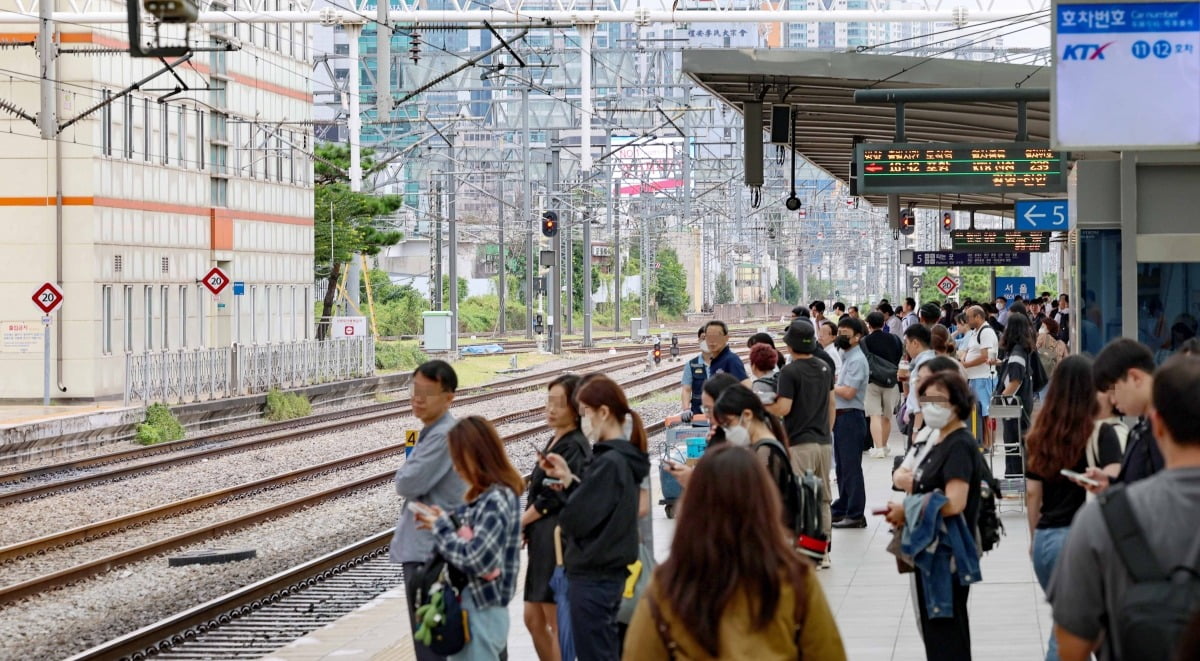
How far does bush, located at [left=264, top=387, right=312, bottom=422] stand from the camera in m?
33.5

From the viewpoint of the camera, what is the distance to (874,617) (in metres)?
9.88

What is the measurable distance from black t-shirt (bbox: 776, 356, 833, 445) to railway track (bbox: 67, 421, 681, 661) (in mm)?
3619

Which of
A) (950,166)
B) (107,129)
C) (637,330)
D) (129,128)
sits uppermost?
(129,128)

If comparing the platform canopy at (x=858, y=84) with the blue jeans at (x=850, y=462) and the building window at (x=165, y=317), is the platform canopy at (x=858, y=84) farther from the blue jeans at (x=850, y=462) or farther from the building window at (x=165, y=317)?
the building window at (x=165, y=317)

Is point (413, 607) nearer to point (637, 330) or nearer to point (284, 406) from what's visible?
point (284, 406)

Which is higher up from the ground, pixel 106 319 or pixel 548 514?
pixel 106 319

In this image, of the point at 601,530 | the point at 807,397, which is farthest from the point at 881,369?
the point at 601,530

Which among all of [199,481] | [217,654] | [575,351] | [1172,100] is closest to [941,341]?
[1172,100]

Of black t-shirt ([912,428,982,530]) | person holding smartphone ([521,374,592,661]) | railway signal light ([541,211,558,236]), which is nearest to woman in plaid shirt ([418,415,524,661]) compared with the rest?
person holding smartphone ([521,374,592,661])

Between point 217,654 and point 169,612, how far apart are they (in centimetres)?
178

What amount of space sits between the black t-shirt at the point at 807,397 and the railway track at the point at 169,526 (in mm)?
6227

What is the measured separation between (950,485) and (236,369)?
94.7 feet

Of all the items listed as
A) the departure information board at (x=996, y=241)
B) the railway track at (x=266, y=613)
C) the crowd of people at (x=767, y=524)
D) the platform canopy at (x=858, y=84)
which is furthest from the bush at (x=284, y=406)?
the crowd of people at (x=767, y=524)

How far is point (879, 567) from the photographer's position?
11688 millimetres
